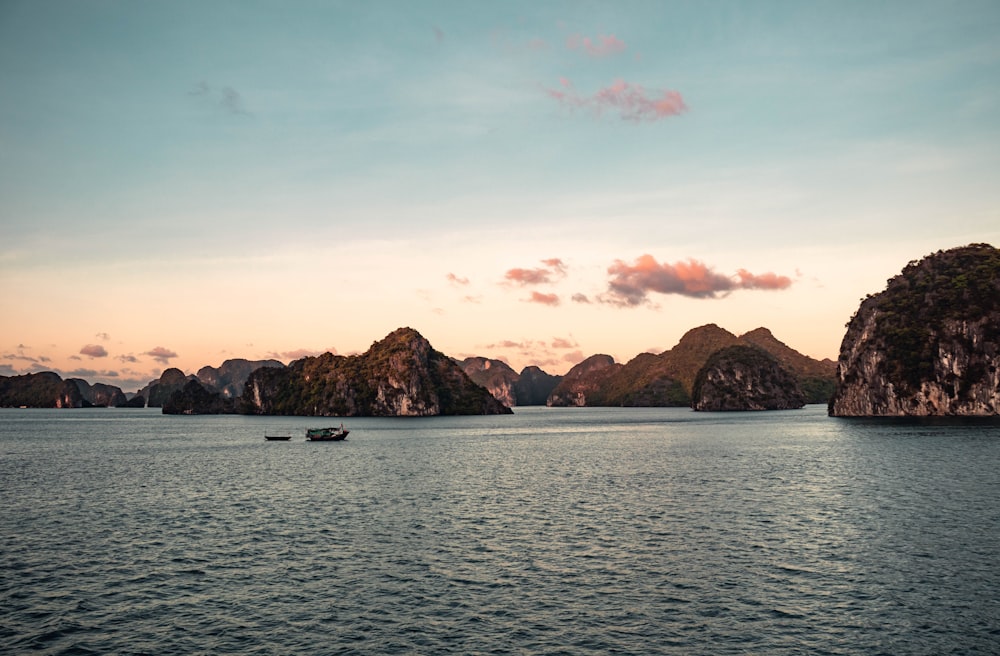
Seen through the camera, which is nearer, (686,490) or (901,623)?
(901,623)

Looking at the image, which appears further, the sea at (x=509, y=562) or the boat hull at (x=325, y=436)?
the boat hull at (x=325, y=436)

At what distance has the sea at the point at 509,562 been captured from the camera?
1203 inches

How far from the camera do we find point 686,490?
247 feet

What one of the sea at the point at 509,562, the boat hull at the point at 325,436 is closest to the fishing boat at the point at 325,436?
the boat hull at the point at 325,436

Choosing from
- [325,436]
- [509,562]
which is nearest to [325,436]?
[325,436]

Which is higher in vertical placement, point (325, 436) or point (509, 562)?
point (509, 562)

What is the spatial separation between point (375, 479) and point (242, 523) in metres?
32.4

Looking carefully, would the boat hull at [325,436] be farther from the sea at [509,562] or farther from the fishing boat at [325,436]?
the sea at [509,562]

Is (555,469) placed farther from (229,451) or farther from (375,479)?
(229,451)

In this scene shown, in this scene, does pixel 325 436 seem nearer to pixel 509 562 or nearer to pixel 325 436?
pixel 325 436

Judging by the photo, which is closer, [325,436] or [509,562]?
[509,562]

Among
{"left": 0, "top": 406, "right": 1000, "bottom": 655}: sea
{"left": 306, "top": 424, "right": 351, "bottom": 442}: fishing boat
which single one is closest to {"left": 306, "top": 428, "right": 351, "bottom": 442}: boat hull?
{"left": 306, "top": 424, "right": 351, "bottom": 442}: fishing boat

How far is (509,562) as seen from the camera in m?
43.2

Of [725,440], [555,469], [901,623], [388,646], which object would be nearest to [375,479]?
[555,469]
